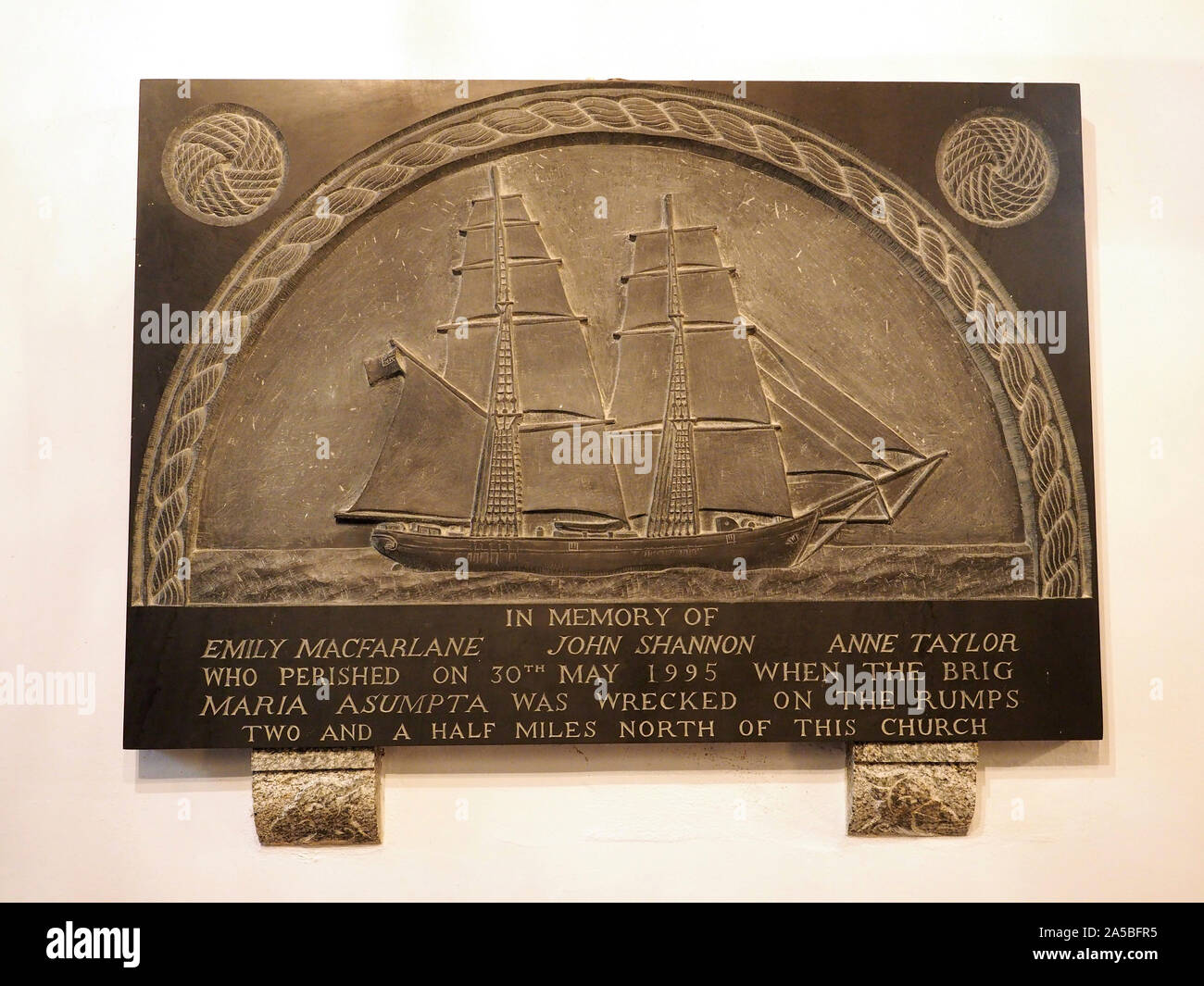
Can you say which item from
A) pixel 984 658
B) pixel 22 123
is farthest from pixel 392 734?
pixel 22 123

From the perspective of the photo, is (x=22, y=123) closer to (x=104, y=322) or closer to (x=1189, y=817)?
(x=104, y=322)

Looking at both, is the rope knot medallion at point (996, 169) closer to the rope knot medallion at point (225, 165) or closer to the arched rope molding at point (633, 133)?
the arched rope molding at point (633, 133)

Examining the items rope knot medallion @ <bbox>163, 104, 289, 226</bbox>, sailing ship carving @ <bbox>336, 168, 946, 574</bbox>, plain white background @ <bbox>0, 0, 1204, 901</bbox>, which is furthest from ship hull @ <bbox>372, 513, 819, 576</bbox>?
rope knot medallion @ <bbox>163, 104, 289, 226</bbox>

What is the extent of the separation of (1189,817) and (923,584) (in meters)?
1.41

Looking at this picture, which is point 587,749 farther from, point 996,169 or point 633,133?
point 996,169

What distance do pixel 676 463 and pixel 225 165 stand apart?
81.3 inches

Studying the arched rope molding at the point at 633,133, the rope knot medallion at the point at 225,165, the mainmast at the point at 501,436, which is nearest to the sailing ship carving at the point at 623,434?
the mainmast at the point at 501,436

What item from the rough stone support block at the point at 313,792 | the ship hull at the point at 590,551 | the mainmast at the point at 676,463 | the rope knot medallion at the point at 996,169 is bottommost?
the rough stone support block at the point at 313,792

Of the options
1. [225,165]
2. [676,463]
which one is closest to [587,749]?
[676,463]

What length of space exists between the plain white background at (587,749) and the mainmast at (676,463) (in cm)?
89

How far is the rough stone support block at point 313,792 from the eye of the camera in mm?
3625

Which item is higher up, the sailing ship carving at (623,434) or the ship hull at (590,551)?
the sailing ship carving at (623,434)

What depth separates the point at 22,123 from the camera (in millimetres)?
3883

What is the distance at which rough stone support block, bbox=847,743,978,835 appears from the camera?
3666 millimetres
